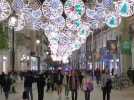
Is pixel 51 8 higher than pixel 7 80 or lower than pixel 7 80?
higher

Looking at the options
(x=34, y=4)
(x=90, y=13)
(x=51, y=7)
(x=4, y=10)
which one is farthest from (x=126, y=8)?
(x=4, y=10)

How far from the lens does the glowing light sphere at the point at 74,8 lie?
29.4m

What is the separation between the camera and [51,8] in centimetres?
2833

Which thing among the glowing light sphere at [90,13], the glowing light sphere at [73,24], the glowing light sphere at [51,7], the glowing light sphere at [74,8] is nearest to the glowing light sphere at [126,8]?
the glowing light sphere at [74,8]

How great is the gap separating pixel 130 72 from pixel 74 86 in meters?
24.1

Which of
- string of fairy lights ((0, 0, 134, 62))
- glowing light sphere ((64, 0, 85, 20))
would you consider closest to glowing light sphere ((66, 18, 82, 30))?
string of fairy lights ((0, 0, 134, 62))

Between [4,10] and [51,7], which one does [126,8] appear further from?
[4,10]

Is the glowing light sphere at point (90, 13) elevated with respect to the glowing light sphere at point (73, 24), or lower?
elevated

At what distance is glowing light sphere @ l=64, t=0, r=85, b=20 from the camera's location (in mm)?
29369

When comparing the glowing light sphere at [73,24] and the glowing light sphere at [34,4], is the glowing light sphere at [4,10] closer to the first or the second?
the glowing light sphere at [34,4]

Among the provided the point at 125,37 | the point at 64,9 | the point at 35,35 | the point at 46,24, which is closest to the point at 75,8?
the point at 64,9

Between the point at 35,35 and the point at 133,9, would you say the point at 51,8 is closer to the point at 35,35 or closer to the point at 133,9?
the point at 133,9

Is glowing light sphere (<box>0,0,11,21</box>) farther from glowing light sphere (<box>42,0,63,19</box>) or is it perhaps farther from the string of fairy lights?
glowing light sphere (<box>42,0,63,19</box>)

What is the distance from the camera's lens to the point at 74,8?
31219 mm
